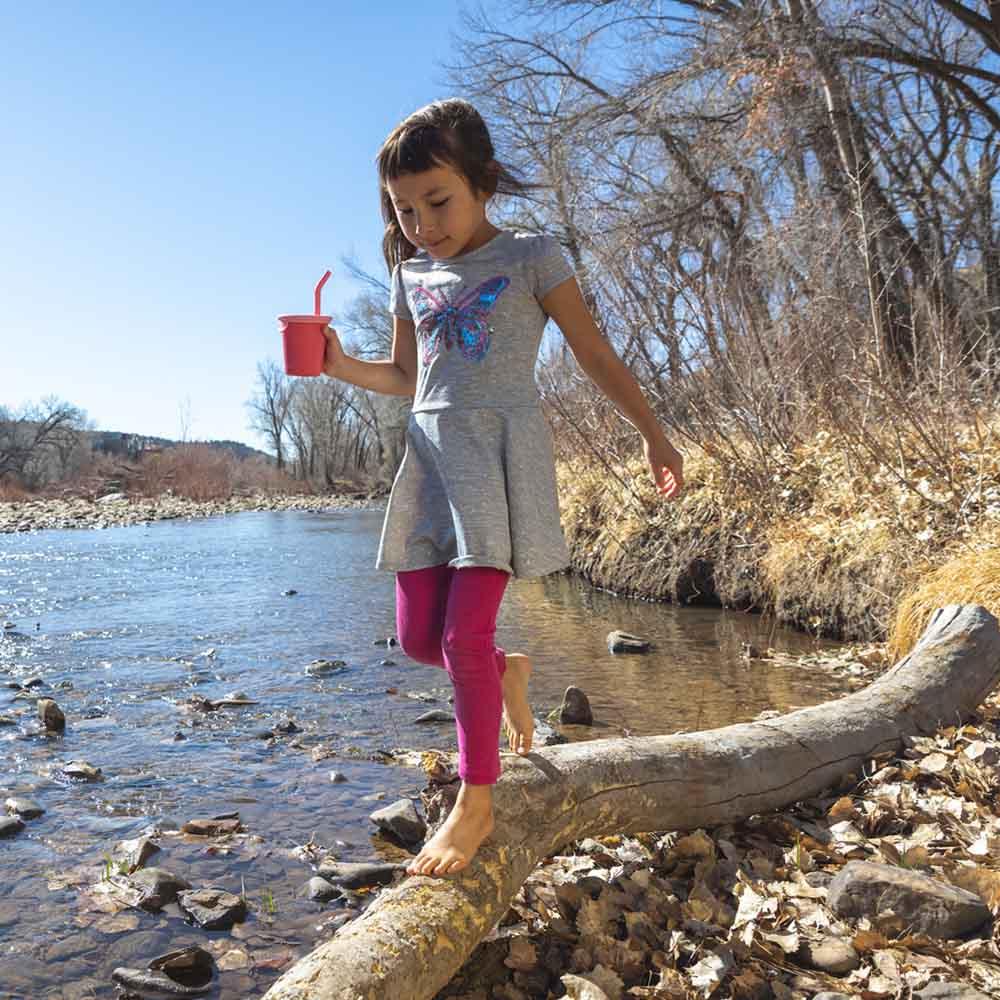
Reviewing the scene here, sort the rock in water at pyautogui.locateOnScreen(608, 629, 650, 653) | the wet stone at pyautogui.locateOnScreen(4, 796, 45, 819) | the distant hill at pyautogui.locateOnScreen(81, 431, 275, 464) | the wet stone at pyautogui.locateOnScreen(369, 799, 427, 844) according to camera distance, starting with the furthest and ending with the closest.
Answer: the distant hill at pyautogui.locateOnScreen(81, 431, 275, 464), the rock in water at pyautogui.locateOnScreen(608, 629, 650, 653), the wet stone at pyautogui.locateOnScreen(4, 796, 45, 819), the wet stone at pyautogui.locateOnScreen(369, 799, 427, 844)

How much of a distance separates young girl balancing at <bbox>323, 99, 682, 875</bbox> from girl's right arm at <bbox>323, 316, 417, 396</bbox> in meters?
0.01

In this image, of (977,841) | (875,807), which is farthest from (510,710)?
(977,841)

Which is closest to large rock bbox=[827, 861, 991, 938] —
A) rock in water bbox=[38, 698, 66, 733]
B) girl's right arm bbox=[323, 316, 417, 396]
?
girl's right arm bbox=[323, 316, 417, 396]

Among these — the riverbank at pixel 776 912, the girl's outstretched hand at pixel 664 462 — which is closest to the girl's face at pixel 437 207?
the girl's outstretched hand at pixel 664 462

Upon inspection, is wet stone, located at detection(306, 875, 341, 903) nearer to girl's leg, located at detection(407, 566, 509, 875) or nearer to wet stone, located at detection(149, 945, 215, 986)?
wet stone, located at detection(149, 945, 215, 986)

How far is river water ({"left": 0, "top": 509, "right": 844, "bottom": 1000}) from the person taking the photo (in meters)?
2.56

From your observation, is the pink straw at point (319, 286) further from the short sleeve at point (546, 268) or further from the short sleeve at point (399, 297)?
the short sleeve at point (546, 268)

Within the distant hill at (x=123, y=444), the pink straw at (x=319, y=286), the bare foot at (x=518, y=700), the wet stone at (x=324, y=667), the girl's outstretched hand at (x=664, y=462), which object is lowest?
the wet stone at (x=324, y=667)

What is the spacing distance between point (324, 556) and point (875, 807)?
11.7 m

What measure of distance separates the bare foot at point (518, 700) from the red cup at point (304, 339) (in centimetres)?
104

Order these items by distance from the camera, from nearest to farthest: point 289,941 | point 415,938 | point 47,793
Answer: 1. point 415,938
2. point 289,941
3. point 47,793

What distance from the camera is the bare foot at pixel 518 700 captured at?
271 cm

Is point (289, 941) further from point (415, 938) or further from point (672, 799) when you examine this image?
point (672, 799)

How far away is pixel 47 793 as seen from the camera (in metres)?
3.55
